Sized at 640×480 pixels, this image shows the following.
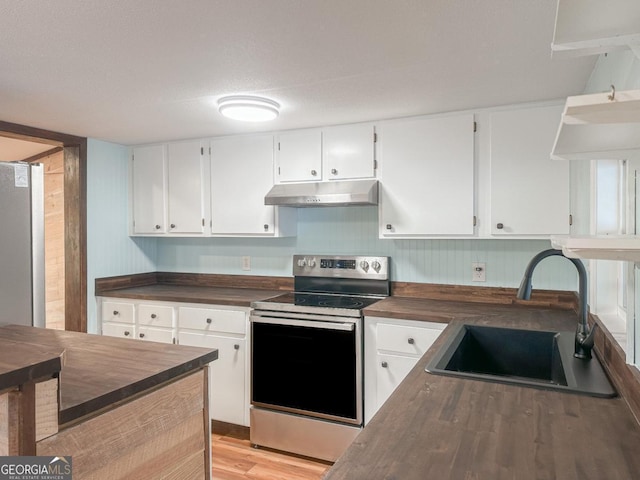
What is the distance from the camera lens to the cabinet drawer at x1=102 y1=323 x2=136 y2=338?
333 centimetres

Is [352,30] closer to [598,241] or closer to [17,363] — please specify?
[598,241]

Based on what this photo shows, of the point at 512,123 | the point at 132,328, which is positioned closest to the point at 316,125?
the point at 512,123

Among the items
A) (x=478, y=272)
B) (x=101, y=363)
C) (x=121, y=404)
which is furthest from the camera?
(x=478, y=272)

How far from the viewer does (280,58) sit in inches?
71.9

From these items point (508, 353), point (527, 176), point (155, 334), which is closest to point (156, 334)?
point (155, 334)

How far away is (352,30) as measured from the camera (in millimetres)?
1579

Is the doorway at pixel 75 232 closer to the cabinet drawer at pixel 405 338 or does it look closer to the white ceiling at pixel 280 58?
the white ceiling at pixel 280 58

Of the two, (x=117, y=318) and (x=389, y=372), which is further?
(x=117, y=318)

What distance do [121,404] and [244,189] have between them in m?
2.19

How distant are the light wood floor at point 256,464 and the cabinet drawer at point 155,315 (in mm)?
904

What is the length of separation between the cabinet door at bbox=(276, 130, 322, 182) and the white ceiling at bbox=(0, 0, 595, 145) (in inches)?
9.6

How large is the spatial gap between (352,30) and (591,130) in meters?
0.95

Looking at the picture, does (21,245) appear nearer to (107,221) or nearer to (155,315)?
(155,315)

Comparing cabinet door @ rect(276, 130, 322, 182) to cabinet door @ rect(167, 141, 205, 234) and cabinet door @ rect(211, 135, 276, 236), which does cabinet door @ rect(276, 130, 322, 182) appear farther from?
cabinet door @ rect(167, 141, 205, 234)
